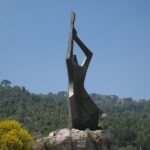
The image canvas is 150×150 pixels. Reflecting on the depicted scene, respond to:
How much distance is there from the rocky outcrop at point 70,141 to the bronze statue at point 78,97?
78 centimetres

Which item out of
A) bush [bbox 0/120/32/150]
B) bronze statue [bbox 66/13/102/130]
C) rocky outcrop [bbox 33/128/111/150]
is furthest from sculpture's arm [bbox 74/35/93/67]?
bush [bbox 0/120/32/150]

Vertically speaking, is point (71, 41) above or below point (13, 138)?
above

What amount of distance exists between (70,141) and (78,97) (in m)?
2.41

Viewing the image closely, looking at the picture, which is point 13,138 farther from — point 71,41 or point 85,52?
point 85,52

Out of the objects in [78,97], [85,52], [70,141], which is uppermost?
[85,52]

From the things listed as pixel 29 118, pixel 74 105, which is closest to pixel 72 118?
pixel 74 105

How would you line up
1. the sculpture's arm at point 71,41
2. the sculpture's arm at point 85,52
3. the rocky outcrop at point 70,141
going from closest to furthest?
the rocky outcrop at point 70,141, the sculpture's arm at point 71,41, the sculpture's arm at point 85,52

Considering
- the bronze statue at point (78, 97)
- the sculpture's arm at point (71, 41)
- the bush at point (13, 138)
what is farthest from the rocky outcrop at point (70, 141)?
the sculpture's arm at point (71, 41)

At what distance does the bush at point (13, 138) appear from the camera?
21219mm

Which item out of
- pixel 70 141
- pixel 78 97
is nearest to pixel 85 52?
pixel 78 97

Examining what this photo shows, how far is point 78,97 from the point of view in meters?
23.5

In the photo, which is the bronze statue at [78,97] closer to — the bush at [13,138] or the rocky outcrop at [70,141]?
the rocky outcrop at [70,141]

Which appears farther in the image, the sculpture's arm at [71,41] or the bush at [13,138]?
the sculpture's arm at [71,41]

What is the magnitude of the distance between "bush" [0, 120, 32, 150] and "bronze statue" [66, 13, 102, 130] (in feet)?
7.49
